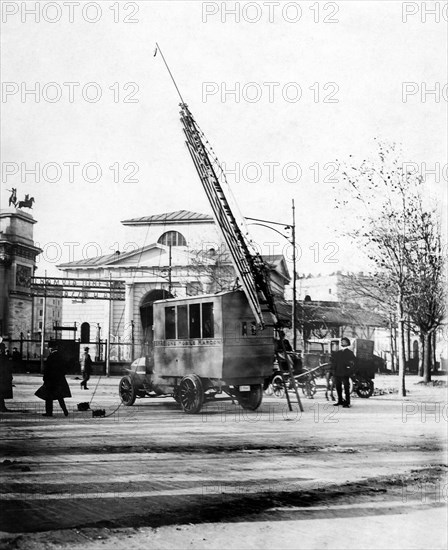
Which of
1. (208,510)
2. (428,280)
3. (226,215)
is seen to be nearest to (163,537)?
(208,510)

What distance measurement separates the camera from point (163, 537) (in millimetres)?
3760

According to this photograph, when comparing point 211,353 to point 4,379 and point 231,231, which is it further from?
point 4,379

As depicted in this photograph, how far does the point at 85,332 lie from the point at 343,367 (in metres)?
6.43

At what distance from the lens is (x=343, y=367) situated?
34.7ft

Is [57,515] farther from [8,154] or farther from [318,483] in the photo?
[8,154]

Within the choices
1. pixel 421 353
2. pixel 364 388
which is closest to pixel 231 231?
pixel 364 388

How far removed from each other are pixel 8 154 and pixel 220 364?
4.04 m

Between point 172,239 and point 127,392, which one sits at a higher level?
point 172,239

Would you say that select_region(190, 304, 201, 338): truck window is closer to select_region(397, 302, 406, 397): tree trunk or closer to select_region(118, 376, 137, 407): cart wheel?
select_region(118, 376, 137, 407): cart wheel

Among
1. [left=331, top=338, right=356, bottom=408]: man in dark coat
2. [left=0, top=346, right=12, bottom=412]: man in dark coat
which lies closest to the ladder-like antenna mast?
[left=0, top=346, right=12, bottom=412]: man in dark coat

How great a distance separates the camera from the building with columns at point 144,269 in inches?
195

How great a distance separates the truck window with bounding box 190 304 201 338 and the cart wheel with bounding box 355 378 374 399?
339cm

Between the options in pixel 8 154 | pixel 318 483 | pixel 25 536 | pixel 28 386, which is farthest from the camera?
pixel 28 386

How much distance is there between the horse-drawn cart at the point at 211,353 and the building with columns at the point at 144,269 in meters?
0.88
